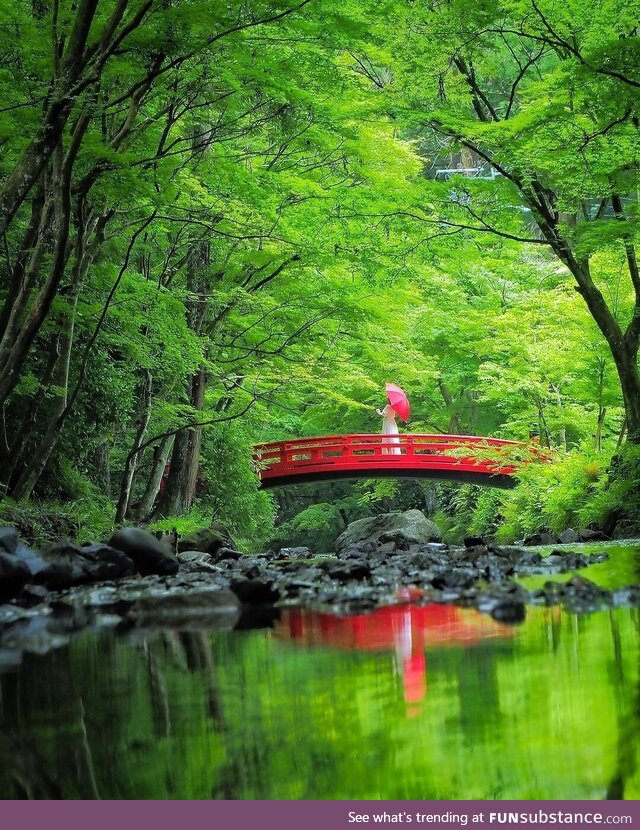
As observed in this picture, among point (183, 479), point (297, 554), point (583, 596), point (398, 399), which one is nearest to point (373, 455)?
point (398, 399)

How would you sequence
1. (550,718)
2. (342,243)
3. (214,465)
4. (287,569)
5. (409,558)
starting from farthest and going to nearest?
1. (214,465)
2. (342,243)
3. (409,558)
4. (287,569)
5. (550,718)

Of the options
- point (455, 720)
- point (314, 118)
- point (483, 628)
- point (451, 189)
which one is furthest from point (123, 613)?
point (451, 189)

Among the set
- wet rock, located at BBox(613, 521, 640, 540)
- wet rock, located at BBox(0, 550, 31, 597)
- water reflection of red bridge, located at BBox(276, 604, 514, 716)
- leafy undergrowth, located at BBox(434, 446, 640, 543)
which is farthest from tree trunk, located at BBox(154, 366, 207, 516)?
water reflection of red bridge, located at BBox(276, 604, 514, 716)

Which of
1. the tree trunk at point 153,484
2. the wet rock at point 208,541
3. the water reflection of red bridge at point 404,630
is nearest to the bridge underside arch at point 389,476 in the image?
the wet rock at point 208,541

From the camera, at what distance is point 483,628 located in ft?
9.98

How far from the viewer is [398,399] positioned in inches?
922

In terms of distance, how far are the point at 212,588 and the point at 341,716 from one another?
3.01 meters

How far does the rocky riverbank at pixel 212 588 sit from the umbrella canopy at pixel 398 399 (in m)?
16.2

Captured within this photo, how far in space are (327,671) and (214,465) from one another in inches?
513

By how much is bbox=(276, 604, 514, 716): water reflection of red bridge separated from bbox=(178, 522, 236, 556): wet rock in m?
6.83

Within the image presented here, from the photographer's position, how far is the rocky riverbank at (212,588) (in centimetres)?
378

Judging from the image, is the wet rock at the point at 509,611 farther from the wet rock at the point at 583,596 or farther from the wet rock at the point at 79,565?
the wet rock at the point at 79,565

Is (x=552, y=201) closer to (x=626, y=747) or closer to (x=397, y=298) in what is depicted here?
(x=397, y=298)

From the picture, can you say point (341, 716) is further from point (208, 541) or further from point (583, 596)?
point (208, 541)
